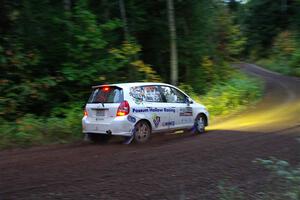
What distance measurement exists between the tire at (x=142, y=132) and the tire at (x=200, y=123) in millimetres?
2246

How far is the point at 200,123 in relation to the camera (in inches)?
599

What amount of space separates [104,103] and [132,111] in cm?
81

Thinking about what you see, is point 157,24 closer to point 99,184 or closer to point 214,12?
point 214,12

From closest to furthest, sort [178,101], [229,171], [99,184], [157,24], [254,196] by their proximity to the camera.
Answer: [254,196] → [99,184] → [229,171] → [178,101] → [157,24]

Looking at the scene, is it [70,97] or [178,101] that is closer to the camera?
[178,101]

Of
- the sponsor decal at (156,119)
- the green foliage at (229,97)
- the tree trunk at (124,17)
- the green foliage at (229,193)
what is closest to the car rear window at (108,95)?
the sponsor decal at (156,119)

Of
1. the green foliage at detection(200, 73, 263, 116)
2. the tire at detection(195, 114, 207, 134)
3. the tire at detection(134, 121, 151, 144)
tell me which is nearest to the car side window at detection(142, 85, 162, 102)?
the tire at detection(134, 121, 151, 144)

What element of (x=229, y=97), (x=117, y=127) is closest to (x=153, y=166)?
(x=117, y=127)

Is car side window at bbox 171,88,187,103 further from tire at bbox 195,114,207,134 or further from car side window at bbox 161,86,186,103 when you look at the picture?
tire at bbox 195,114,207,134

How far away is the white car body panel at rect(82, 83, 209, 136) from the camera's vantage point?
12633 millimetres

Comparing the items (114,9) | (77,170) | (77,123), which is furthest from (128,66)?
(77,170)

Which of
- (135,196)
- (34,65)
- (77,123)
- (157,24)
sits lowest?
(135,196)

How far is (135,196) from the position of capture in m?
7.21

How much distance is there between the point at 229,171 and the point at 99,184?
241 centimetres
